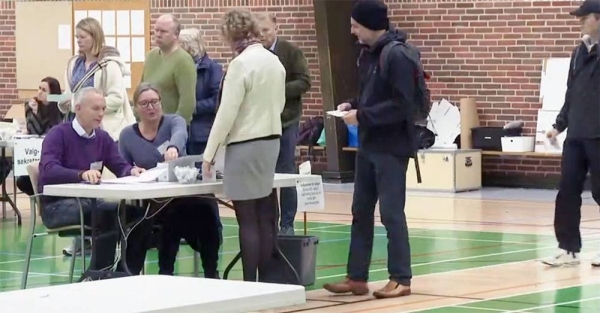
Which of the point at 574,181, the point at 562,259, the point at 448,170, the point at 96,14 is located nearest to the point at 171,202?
the point at 574,181

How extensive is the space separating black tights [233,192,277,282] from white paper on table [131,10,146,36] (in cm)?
1095

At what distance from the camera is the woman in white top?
23.4 feet

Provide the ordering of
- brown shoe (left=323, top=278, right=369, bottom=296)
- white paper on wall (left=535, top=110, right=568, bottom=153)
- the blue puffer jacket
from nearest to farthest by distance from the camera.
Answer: brown shoe (left=323, top=278, right=369, bottom=296) → the blue puffer jacket → white paper on wall (left=535, top=110, right=568, bottom=153)

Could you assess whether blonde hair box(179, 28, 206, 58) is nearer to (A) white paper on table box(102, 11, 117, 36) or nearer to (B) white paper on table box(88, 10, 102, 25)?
(A) white paper on table box(102, 11, 117, 36)

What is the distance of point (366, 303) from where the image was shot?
747 centimetres

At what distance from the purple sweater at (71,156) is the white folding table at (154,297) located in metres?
3.18

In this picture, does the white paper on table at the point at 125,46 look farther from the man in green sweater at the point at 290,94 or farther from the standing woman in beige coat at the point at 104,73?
the man in green sweater at the point at 290,94

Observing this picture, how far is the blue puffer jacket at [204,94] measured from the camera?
9.58 metres

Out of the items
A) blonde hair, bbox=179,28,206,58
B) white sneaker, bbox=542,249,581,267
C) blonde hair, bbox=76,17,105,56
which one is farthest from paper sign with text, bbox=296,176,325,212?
blonde hair, bbox=76,17,105,56

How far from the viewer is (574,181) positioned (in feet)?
28.3

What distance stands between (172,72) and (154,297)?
5.34 metres

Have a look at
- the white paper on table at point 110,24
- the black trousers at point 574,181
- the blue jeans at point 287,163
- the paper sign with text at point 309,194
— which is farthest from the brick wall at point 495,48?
the paper sign with text at point 309,194

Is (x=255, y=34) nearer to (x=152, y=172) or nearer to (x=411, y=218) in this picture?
(x=152, y=172)

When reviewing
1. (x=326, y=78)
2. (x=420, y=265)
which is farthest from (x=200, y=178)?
(x=326, y=78)
